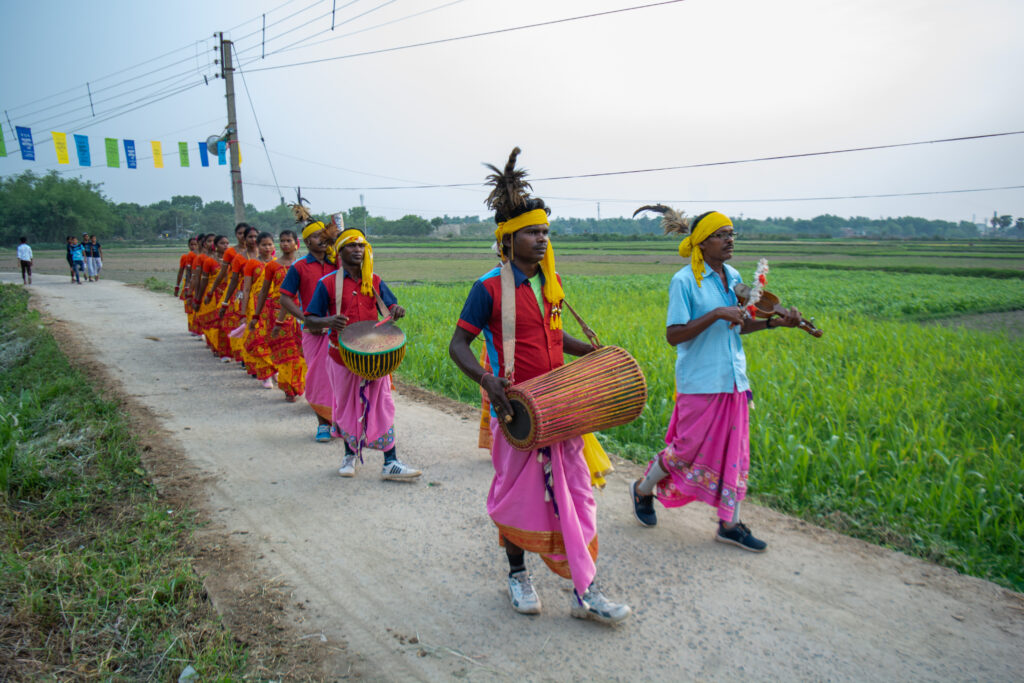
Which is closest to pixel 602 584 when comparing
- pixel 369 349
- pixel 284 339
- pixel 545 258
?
pixel 545 258

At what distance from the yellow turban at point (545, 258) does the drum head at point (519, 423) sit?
52cm

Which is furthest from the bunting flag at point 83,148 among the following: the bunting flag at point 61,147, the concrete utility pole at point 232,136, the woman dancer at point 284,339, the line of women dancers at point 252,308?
the woman dancer at point 284,339

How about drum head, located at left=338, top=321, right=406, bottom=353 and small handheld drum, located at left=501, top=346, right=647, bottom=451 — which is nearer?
small handheld drum, located at left=501, top=346, right=647, bottom=451

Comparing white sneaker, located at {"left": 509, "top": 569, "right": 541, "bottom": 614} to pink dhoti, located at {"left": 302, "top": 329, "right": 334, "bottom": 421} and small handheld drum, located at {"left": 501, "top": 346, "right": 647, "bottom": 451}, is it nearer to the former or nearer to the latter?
small handheld drum, located at {"left": 501, "top": 346, "right": 647, "bottom": 451}

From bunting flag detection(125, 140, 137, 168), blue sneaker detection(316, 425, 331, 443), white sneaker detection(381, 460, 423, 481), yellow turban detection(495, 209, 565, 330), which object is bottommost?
blue sneaker detection(316, 425, 331, 443)

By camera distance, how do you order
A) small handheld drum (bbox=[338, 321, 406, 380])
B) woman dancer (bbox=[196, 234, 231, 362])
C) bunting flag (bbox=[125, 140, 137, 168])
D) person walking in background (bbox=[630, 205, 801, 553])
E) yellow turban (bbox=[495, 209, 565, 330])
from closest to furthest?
yellow turban (bbox=[495, 209, 565, 330]), person walking in background (bbox=[630, 205, 801, 553]), small handheld drum (bbox=[338, 321, 406, 380]), woman dancer (bbox=[196, 234, 231, 362]), bunting flag (bbox=[125, 140, 137, 168])

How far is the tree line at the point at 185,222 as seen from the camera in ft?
194

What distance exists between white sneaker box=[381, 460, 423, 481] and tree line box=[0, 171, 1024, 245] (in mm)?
38105

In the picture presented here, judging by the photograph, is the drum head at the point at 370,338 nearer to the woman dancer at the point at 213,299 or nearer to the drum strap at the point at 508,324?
the drum strap at the point at 508,324

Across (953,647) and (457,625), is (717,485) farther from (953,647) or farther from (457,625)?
(457,625)

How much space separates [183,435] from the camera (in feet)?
20.2

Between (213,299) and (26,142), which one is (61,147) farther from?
(213,299)

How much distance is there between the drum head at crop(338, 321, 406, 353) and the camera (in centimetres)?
475

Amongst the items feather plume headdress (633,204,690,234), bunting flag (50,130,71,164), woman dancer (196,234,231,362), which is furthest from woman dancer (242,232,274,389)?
bunting flag (50,130,71,164)
